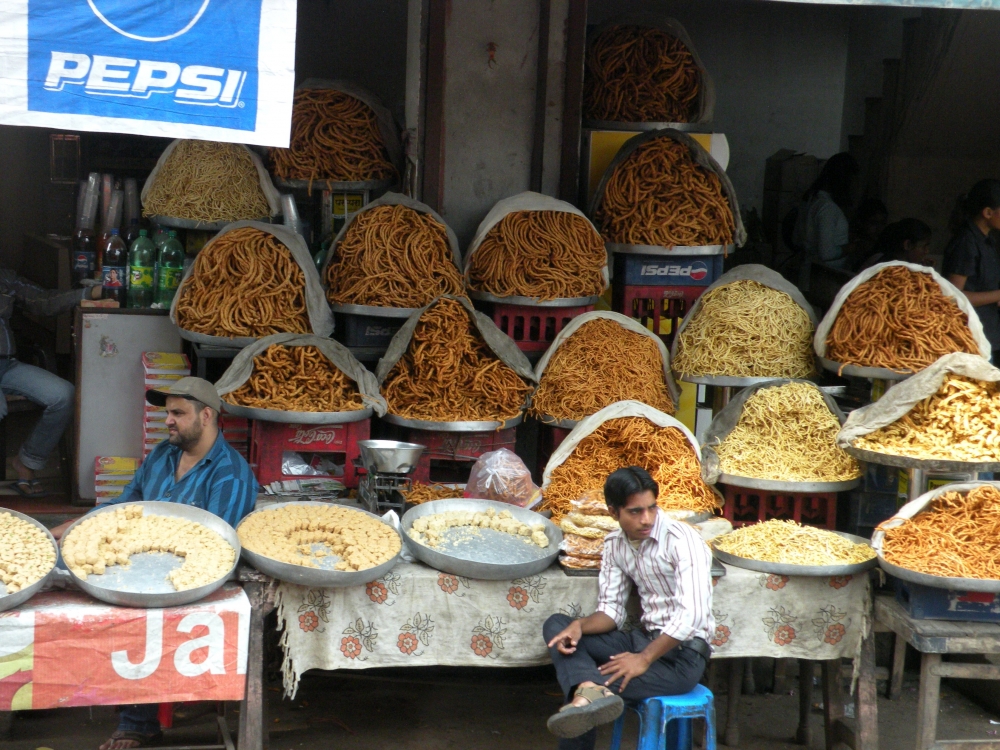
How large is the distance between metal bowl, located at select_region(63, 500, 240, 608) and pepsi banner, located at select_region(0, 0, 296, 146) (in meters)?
1.29

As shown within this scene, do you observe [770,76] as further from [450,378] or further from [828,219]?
[450,378]

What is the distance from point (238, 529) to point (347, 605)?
0.45m

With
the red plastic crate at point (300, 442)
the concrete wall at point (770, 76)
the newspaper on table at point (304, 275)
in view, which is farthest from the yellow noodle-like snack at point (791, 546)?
the concrete wall at point (770, 76)

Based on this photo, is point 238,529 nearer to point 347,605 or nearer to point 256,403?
point 347,605

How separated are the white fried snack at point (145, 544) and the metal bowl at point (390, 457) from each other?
2.36 ft

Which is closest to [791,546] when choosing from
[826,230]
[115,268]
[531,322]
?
[531,322]

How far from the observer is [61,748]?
4074 mm

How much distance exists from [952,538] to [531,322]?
228 centimetres

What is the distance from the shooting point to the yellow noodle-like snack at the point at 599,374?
5.03m

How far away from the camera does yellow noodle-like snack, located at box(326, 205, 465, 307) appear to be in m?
5.27

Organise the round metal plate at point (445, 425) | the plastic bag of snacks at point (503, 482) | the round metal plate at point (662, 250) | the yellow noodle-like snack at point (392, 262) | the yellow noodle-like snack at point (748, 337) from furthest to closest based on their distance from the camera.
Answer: the round metal plate at point (662, 250), the yellow noodle-like snack at point (392, 262), the yellow noodle-like snack at point (748, 337), the round metal plate at point (445, 425), the plastic bag of snacks at point (503, 482)

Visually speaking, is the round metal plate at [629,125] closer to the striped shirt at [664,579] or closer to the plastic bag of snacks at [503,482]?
the plastic bag of snacks at [503,482]

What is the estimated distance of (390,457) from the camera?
4262 mm

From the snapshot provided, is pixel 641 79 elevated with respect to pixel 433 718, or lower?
elevated
